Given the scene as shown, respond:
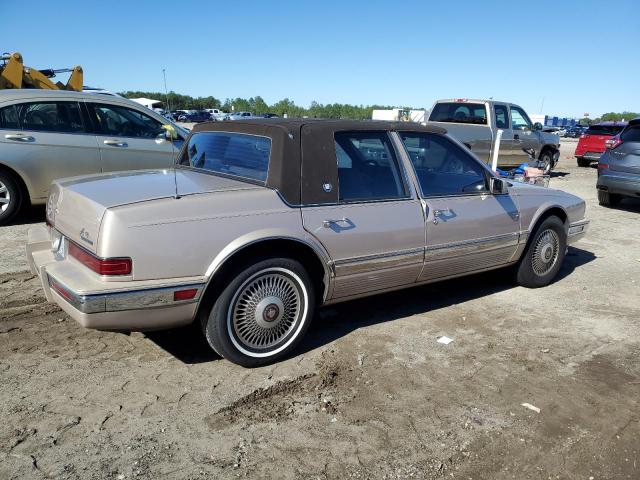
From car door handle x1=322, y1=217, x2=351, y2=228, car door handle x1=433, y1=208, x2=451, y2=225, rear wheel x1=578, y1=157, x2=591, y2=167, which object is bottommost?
rear wheel x1=578, y1=157, x2=591, y2=167

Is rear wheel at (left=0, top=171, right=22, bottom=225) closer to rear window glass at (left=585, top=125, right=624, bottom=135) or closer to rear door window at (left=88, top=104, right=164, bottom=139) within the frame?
rear door window at (left=88, top=104, right=164, bottom=139)

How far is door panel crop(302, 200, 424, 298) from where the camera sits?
3561mm

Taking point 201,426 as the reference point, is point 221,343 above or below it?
above

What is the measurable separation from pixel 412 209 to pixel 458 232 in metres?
0.54

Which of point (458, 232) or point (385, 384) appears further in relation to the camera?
point (458, 232)

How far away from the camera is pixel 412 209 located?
3992mm

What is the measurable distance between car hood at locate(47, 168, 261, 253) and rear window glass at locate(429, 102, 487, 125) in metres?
9.80

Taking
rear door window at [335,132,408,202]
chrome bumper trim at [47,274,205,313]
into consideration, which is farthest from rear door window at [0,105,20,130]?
rear door window at [335,132,408,202]

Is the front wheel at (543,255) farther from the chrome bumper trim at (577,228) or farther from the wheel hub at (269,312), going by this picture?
the wheel hub at (269,312)

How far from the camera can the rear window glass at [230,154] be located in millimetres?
3652

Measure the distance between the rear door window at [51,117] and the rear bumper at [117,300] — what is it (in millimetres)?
4270

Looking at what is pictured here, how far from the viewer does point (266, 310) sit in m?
3.41

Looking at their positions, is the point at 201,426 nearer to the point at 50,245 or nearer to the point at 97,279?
the point at 97,279

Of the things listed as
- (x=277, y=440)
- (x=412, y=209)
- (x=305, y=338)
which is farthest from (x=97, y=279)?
(x=412, y=209)
